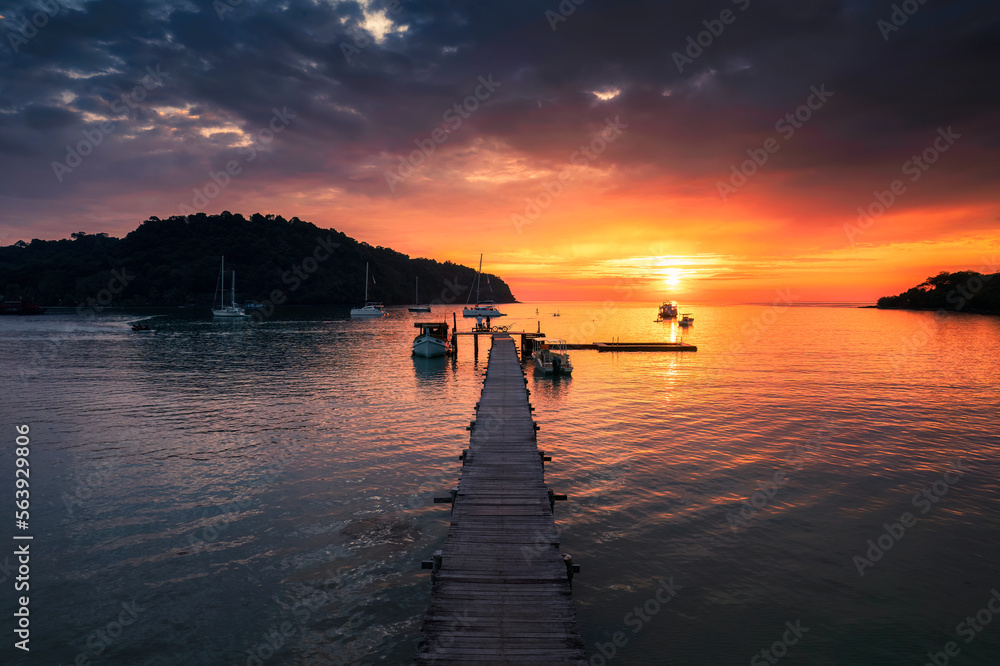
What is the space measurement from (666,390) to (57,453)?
4025cm

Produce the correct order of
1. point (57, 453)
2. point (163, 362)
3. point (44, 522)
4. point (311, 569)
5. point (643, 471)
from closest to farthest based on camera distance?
1. point (311, 569)
2. point (44, 522)
3. point (643, 471)
4. point (57, 453)
5. point (163, 362)

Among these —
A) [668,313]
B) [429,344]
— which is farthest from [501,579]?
[668,313]

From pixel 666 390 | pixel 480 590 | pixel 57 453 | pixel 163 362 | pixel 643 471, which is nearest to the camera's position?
pixel 480 590

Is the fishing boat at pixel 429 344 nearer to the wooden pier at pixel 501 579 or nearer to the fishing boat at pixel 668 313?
the wooden pier at pixel 501 579

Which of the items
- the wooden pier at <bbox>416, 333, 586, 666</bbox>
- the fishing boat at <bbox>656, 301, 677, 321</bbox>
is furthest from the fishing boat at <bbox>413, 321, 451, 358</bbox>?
the fishing boat at <bbox>656, 301, 677, 321</bbox>

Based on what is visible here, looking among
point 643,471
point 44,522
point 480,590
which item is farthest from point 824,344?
point 44,522

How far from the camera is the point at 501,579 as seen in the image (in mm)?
10375

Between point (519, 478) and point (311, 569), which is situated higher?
point (519, 478)

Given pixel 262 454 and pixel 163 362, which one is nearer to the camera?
pixel 262 454

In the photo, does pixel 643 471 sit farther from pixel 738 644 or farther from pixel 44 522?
pixel 44 522

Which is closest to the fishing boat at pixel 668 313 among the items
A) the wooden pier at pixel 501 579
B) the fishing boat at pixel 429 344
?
the fishing boat at pixel 429 344

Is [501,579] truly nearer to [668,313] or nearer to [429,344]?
[429,344]

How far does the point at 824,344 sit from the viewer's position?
85812 mm

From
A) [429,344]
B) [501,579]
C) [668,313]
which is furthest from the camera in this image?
[668,313]
